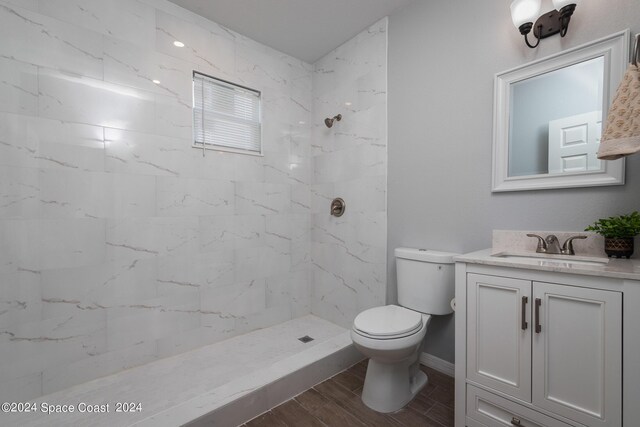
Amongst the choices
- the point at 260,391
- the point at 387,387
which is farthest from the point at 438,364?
the point at 260,391

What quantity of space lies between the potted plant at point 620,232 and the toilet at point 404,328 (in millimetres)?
671

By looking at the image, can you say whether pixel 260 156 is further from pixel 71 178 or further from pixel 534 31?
pixel 534 31

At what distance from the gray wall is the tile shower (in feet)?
0.62

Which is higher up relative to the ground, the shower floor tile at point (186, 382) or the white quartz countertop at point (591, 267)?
the white quartz countertop at point (591, 267)

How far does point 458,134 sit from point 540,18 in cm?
65

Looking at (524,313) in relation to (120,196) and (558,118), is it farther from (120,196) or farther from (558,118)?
(120,196)

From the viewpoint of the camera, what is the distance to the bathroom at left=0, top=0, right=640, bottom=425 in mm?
1528

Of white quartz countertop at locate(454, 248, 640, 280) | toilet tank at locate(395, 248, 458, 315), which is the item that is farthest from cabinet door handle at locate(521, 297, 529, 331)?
toilet tank at locate(395, 248, 458, 315)

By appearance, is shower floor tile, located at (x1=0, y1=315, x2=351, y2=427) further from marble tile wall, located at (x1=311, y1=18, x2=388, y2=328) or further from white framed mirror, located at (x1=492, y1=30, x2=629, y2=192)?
white framed mirror, located at (x1=492, y1=30, x2=629, y2=192)

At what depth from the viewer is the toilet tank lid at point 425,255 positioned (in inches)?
67.7

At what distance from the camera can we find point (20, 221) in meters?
1.53

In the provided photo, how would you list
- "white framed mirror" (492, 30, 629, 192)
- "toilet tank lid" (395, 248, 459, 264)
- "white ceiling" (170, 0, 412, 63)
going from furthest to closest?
"white ceiling" (170, 0, 412, 63), "toilet tank lid" (395, 248, 459, 264), "white framed mirror" (492, 30, 629, 192)

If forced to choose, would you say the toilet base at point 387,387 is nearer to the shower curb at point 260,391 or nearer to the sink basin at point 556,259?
the shower curb at point 260,391

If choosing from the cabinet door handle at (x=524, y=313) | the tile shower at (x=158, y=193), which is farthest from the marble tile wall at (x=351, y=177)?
the cabinet door handle at (x=524, y=313)
